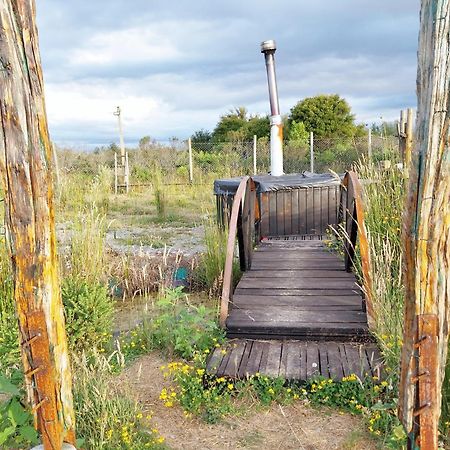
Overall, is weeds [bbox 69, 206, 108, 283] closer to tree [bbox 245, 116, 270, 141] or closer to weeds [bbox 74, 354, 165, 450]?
weeds [bbox 74, 354, 165, 450]

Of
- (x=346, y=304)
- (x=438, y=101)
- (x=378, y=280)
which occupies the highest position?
(x=438, y=101)

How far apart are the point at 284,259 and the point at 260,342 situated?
1.79 metres

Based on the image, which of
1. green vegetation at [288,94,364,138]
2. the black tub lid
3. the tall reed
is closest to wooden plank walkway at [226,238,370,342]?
the tall reed

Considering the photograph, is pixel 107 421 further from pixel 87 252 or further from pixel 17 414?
pixel 87 252

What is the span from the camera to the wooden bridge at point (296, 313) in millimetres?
3225

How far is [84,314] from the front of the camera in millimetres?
3600

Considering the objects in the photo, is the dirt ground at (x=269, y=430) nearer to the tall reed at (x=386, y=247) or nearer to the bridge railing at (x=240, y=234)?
the tall reed at (x=386, y=247)

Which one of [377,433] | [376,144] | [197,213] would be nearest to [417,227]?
[377,433]

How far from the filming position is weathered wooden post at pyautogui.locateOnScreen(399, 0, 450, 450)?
143 cm

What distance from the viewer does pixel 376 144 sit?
16.9 m

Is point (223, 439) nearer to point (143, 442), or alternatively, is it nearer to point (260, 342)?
point (143, 442)

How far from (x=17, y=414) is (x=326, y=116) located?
20527 millimetres

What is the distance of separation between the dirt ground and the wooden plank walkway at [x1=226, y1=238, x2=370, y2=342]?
2.43 ft

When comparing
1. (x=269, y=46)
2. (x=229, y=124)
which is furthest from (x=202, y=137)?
(x=269, y=46)
